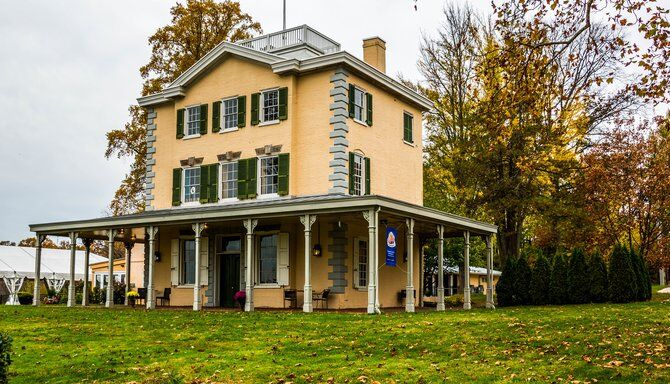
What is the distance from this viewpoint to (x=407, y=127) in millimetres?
27328

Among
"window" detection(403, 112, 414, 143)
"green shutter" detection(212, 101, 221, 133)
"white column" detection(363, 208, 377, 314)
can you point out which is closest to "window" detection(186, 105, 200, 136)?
"green shutter" detection(212, 101, 221, 133)

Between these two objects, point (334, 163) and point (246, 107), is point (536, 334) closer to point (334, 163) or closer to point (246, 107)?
point (334, 163)

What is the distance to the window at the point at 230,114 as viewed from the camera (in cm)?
2532

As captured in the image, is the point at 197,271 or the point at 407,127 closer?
the point at 197,271

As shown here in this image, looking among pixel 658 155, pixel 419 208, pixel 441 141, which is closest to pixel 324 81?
pixel 419 208

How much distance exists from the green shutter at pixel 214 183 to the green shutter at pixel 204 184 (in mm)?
144

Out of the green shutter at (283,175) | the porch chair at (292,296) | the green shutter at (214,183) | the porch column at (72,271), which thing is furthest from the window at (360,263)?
the porch column at (72,271)

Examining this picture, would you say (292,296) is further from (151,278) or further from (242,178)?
(151,278)

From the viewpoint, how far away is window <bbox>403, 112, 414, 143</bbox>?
27.1m

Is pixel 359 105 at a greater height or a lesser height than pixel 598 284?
greater

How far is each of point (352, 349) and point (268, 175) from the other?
1221cm

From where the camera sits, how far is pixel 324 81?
2341cm

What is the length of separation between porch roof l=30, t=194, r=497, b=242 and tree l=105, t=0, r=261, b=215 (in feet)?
27.3

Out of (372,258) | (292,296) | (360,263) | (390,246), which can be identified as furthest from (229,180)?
(372,258)
